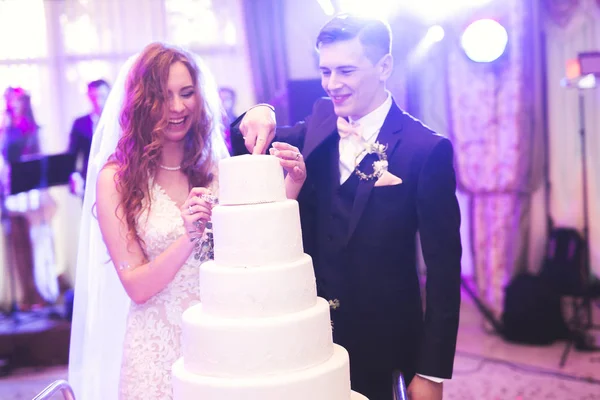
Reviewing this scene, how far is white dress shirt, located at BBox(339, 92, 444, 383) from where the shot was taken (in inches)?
89.3

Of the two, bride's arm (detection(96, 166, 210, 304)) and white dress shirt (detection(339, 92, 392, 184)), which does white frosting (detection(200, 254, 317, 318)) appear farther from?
white dress shirt (detection(339, 92, 392, 184))

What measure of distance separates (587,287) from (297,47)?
12.2ft

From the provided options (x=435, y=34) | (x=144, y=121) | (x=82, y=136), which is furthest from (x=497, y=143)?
(x=144, y=121)

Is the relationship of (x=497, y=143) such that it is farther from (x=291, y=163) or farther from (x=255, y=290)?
(x=255, y=290)

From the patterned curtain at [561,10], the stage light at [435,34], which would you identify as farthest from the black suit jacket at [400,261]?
the patterned curtain at [561,10]

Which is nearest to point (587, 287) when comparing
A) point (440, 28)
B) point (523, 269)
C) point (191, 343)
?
point (523, 269)

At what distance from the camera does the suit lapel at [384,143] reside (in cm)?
215

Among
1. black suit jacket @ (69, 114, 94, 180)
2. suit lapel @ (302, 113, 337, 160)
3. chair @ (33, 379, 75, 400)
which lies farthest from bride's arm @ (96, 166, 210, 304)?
black suit jacket @ (69, 114, 94, 180)

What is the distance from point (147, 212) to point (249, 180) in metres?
0.80

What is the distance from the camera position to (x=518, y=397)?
14.4 ft

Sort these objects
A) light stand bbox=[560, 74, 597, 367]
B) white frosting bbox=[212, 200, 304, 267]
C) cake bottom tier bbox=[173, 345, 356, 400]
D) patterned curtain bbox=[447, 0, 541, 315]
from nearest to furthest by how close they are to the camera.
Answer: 1. cake bottom tier bbox=[173, 345, 356, 400]
2. white frosting bbox=[212, 200, 304, 267]
3. light stand bbox=[560, 74, 597, 367]
4. patterned curtain bbox=[447, 0, 541, 315]

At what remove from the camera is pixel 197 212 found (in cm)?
186

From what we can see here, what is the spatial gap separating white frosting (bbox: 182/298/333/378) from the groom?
0.63 meters

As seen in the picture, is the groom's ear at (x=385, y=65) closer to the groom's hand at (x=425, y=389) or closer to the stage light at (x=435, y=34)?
the groom's hand at (x=425, y=389)
